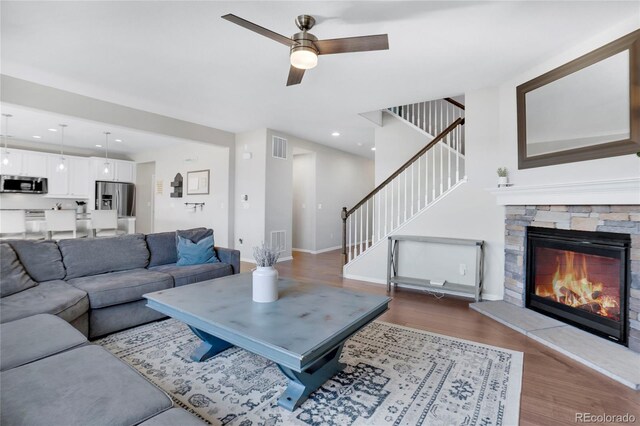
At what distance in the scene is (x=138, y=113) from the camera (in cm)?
465

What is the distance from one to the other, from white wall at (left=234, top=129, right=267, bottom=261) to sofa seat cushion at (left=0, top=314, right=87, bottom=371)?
3999 mm

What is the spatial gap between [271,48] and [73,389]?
285cm

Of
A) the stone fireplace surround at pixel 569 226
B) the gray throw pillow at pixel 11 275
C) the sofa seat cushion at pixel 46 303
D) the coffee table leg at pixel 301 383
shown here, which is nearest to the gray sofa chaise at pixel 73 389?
the sofa seat cushion at pixel 46 303

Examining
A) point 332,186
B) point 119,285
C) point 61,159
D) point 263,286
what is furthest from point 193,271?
point 61,159

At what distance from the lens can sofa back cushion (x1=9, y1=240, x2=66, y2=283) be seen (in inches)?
104

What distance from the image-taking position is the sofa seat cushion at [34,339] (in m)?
1.40

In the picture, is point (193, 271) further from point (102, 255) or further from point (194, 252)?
point (102, 255)

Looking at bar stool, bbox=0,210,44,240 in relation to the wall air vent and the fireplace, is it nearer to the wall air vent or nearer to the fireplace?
the wall air vent

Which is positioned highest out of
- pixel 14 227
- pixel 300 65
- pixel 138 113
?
pixel 138 113

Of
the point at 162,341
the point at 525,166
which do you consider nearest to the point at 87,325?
the point at 162,341

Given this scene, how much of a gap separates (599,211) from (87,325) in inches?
175

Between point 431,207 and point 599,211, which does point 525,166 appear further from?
point 431,207

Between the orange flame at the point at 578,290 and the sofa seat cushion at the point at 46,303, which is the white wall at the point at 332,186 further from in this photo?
the orange flame at the point at 578,290

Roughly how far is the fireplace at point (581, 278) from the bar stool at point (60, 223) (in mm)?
7067
